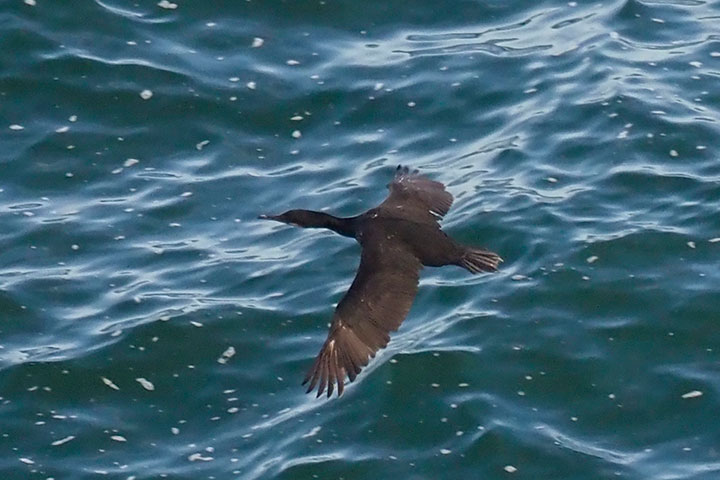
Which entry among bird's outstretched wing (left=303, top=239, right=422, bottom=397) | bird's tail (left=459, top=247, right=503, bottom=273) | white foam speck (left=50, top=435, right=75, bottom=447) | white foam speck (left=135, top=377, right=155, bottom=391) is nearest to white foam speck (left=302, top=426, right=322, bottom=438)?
white foam speck (left=135, top=377, right=155, bottom=391)

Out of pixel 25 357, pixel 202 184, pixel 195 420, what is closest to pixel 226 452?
pixel 195 420

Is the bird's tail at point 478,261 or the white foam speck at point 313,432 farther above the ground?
the bird's tail at point 478,261

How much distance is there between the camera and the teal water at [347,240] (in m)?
11.2

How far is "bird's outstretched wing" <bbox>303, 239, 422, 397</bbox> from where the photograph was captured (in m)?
9.44

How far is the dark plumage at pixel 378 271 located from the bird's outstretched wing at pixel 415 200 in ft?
0.07

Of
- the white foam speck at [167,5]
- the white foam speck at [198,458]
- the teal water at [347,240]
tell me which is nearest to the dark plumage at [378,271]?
the teal water at [347,240]

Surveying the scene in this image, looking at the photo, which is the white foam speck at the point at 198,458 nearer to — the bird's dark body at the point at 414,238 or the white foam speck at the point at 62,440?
the white foam speck at the point at 62,440

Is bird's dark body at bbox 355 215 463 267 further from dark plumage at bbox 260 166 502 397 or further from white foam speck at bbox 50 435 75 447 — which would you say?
white foam speck at bbox 50 435 75 447

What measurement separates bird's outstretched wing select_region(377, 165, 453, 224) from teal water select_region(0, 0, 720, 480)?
1.24 meters

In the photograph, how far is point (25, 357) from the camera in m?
12.2

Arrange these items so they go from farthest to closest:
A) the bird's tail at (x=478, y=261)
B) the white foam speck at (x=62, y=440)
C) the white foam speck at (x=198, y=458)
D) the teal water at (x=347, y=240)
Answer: the white foam speck at (x=62, y=440)
the teal water at (x=347, y=240)
the white foam speck at (x=198, y=458)
the bird's tail at (x=478, y=261)

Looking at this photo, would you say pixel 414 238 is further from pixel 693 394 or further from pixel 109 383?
pixel 109 383

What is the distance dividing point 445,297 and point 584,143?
2.66 meters

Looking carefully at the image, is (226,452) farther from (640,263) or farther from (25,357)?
(640,263)
